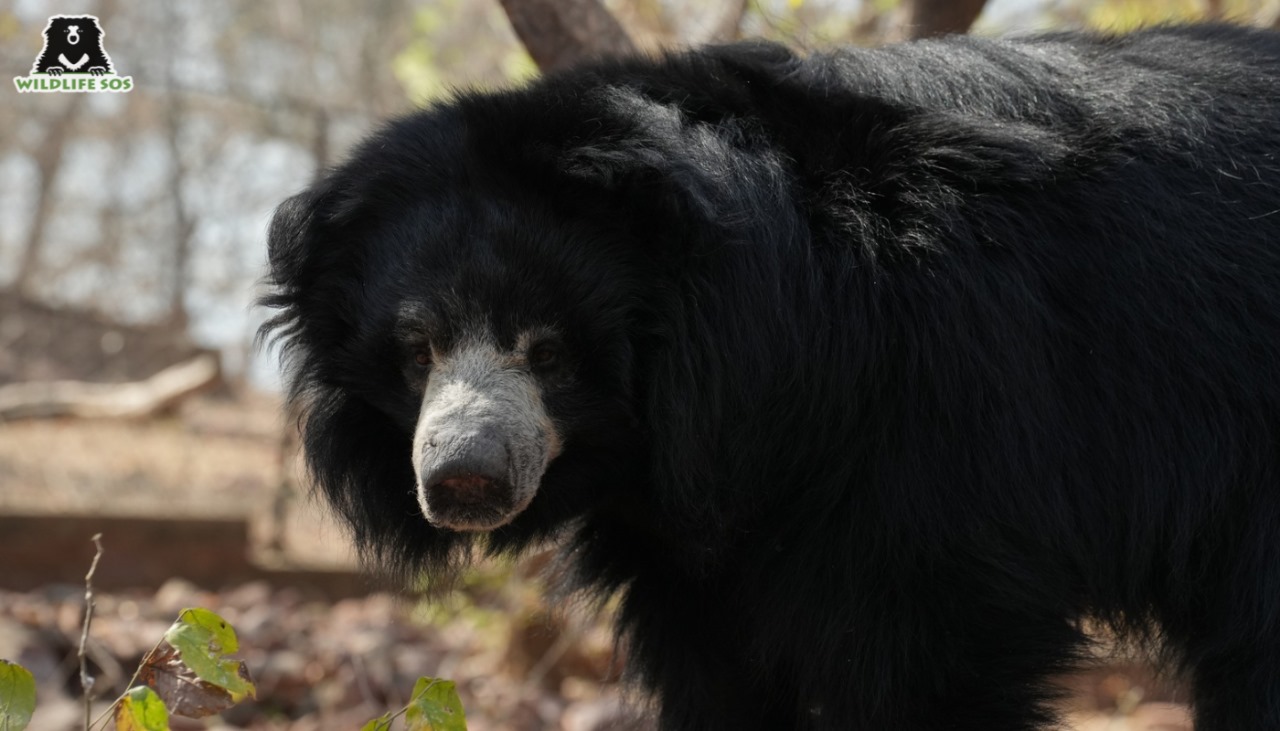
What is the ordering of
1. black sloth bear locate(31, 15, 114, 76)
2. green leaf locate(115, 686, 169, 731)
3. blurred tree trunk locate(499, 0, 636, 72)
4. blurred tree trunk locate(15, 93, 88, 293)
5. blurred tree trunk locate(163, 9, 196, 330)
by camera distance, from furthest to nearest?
1. blurred tree trunk locate(15, 93, 88, 293)
2. blurred tree trunk locate(163, 9, 196, 330)
3. black sloth bear locate(31, 15, 114, 76)
4. blurred tree trunk locate(499, 0, 636, 72)
5. green leaf locate(115, 686, 169, 731)

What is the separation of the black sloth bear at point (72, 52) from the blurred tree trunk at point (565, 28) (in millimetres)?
2989

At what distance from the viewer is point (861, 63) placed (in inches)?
128

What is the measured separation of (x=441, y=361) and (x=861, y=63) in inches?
48.5

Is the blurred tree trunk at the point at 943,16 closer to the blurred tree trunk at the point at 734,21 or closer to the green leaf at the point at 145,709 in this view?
the blurred tree trunk at the point at 734,21

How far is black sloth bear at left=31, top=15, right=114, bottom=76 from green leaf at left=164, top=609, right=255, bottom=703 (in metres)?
4.68

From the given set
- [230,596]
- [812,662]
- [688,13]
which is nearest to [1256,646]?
[812,662]

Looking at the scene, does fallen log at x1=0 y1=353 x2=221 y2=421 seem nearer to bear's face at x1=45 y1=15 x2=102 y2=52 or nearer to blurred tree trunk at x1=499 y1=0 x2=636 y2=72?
bear's face at x1=45 y1=15 x2=102 y2=52

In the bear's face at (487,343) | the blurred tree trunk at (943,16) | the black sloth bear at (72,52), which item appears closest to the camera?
the bear's face at (487,343)

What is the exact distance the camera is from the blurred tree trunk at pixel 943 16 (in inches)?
194

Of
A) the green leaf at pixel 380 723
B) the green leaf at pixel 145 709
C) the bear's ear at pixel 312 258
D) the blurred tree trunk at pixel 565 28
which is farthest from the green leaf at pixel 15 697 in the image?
the blurred tree trunk at pixel 565 28

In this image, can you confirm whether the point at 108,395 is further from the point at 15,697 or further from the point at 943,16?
the point at 15,697

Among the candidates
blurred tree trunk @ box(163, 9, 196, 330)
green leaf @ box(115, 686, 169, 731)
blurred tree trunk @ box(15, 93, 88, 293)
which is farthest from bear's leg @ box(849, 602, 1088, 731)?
blurred tree trunk @ box(15, 93, 88, 293)

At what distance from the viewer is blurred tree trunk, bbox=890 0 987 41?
493cm

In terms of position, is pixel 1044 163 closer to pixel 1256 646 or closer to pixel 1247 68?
pixel 1247 68
